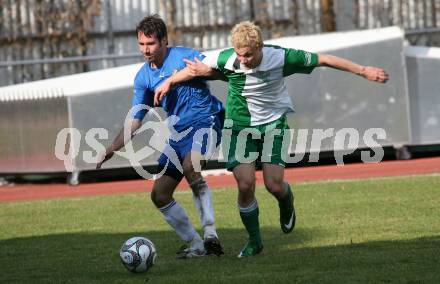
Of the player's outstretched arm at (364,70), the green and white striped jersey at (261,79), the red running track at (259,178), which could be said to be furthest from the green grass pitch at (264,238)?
the player's outstretched arm at (364,70)

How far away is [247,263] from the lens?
29.0ft

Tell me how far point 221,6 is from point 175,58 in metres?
16.2

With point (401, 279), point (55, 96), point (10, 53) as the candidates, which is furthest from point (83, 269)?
point (10, 53)

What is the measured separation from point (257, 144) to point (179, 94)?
821mm

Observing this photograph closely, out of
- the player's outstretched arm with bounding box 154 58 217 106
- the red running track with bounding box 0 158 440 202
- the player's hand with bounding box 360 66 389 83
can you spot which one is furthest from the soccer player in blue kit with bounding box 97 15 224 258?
the red running track with bounding box 0 158 440 202

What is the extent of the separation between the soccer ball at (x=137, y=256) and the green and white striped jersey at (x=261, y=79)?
140 cm

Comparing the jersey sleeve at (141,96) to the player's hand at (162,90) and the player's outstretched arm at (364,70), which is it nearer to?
the player's hand at (162,90)

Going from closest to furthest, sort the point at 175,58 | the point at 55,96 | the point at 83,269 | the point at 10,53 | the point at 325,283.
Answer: the point at 325,283 → the point at 83,269 → the point at 175,58 → the point at 55,96 → the point at 10,53

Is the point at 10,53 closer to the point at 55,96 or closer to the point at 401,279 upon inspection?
the point at 55,96

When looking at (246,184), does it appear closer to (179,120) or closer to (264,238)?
(179,120)

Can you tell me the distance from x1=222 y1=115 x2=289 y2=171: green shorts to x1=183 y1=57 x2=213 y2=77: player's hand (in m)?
0.52

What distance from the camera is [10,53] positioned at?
25031mm

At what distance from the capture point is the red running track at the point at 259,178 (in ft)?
56.0

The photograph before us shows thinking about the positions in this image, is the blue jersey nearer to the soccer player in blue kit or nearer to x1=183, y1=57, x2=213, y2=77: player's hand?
the soccer player in blue kit
